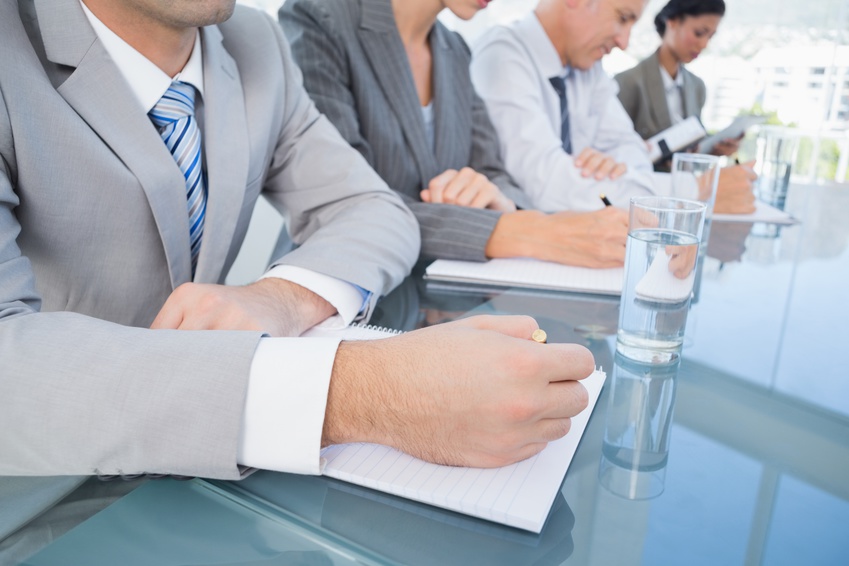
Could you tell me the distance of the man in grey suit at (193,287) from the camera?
523 mm

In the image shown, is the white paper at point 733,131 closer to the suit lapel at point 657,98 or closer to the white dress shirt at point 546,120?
the white dress shirt at point 546,120

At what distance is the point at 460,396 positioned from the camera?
526mm

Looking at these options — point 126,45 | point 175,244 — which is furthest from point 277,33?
point 175,244

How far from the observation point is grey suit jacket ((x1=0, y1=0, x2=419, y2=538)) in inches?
20.6

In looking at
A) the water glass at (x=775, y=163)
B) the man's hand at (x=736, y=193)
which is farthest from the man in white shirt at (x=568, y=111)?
the water glass at (x=775, y=163)

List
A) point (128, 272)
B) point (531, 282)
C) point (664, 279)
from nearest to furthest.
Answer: point (664, 279)
point (128, 272)
point (531, 282)

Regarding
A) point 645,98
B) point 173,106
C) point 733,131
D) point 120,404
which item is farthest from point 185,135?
point 645,98

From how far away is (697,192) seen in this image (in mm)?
1210

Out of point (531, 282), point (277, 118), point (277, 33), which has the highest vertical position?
point (277, 33)

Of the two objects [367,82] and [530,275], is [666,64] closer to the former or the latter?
[367,82]

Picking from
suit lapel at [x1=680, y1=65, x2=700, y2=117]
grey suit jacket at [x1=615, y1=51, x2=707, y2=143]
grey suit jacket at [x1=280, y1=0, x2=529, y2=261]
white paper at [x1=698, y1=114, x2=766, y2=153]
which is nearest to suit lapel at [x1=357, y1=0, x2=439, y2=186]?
grey suit jacket at [x1=280, y1=0, x2=529, y2=261]

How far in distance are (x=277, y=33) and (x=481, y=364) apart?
0.84 metres

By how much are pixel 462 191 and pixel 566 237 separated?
10.6 inches

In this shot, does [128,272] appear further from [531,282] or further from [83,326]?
[531,282]
